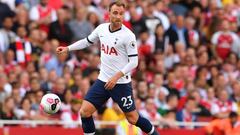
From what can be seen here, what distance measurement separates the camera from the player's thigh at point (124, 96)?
16953mm

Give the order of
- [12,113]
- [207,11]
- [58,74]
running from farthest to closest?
[207,11], [58,74], [12,113]

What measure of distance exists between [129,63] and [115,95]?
67 cm

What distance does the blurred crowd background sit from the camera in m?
22.2

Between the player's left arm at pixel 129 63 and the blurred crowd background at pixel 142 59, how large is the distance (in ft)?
17.3

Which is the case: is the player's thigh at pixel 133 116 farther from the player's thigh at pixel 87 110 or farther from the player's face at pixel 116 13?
the player's face at pixel 116 13

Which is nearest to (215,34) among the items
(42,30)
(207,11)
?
(207,11)

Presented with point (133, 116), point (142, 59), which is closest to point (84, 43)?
point (133, 116)

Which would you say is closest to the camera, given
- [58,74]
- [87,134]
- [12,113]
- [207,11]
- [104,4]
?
[87,134]

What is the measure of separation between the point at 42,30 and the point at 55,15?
64 cm

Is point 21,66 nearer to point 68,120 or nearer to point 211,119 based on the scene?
point 68,120

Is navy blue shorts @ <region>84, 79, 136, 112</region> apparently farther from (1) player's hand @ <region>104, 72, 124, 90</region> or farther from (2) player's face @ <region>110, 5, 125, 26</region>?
(2) player's face @ <region>110, 5, 125, 26</region>

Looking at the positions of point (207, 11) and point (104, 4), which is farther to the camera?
point (207, 11)

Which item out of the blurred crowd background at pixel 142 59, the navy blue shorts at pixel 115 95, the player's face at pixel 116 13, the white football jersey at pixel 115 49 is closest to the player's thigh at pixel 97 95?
the navy blue shorts at pixel 115 95

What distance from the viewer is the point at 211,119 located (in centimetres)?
2350
